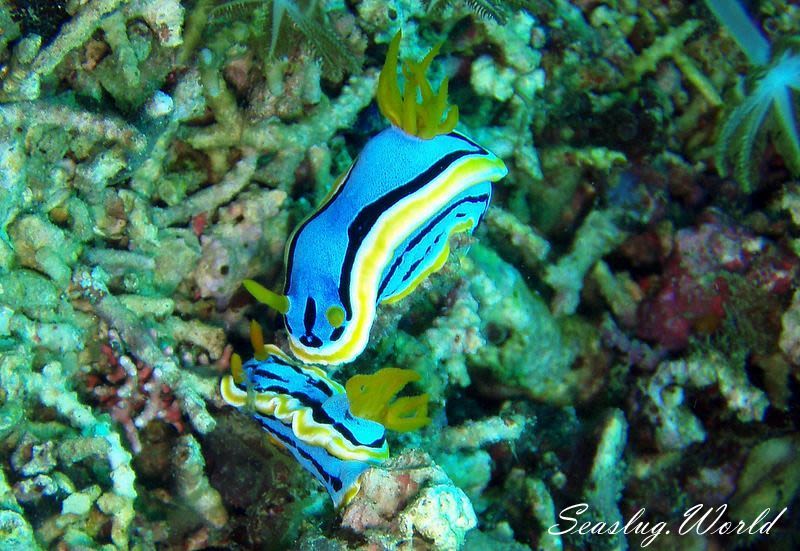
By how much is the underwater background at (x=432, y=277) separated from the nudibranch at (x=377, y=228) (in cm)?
25

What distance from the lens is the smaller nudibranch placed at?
3197 mm

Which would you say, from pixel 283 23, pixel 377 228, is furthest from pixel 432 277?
pixel 283 23

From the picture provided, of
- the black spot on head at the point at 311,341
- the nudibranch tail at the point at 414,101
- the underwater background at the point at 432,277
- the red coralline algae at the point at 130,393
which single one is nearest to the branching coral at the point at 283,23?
the underwater background at the point at 432,277

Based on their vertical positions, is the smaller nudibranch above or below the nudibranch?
below

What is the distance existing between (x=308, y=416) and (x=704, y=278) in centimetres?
332

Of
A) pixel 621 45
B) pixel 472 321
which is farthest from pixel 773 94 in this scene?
pixel 472 321

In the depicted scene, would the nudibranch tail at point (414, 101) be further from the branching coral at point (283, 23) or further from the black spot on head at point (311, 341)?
the black spot on head at point (311, 341)

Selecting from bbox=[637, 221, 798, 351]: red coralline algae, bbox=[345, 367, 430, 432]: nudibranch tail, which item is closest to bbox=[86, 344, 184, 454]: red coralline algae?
bbox=[345, 367, 430, 432]: nudibranch tail

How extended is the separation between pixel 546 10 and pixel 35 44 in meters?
3.94

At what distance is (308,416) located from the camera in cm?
328

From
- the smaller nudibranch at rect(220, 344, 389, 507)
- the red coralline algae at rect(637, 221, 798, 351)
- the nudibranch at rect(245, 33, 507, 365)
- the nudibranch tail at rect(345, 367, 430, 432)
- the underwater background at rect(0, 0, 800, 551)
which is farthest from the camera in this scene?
the red coralline algae at rect(637, 221, 798, 351)

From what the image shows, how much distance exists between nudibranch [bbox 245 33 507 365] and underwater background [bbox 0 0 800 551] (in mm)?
248

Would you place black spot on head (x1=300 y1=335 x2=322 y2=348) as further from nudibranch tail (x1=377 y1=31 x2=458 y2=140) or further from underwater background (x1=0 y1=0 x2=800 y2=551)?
nudibranch tail (x1=377 y1=31 x2=458 y2=140)

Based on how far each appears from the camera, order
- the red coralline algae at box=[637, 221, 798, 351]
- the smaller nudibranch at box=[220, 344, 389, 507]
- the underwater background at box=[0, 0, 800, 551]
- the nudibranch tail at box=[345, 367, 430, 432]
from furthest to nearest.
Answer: the red coralline algae at box=[637, 221, 798, 351], the smaller nudibranch at box=[220, 344, 389, 507], the nudibranch tail at box=[345, 367, 430, 432], the underwater background at box=[0, 0, 800, 551]
